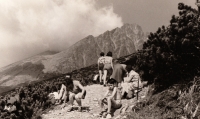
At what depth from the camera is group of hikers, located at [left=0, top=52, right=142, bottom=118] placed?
884 cm

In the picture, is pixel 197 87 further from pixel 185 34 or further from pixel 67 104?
pixel 67 104

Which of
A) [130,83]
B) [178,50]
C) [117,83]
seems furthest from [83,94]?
[178,50]

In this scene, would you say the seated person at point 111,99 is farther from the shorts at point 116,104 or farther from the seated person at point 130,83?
the seated person at point 130,83

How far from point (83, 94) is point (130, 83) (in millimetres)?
2154

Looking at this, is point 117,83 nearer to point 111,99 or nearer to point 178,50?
point 111,99

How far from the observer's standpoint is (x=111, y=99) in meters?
8.59

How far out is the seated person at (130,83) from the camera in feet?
34.3

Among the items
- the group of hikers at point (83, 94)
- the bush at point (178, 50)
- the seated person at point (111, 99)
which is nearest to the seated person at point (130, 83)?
the group of hikers at point (83, 94)

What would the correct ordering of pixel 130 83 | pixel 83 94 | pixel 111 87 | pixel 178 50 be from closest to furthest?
1. pixel 178 50
2. pixel 111 87
3. pixel 83 94
4. pixel 130 83

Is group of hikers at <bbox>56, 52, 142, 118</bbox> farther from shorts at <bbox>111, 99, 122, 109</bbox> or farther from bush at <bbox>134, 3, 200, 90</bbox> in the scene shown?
bush at <bbox>134, 3, 200, 90</bbox>

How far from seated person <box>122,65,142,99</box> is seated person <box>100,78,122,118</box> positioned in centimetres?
157

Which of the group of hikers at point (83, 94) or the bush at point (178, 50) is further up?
the bush at point (178, 50)

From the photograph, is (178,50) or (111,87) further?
(111,87)

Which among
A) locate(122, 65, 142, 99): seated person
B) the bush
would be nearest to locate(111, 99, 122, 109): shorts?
the bush
